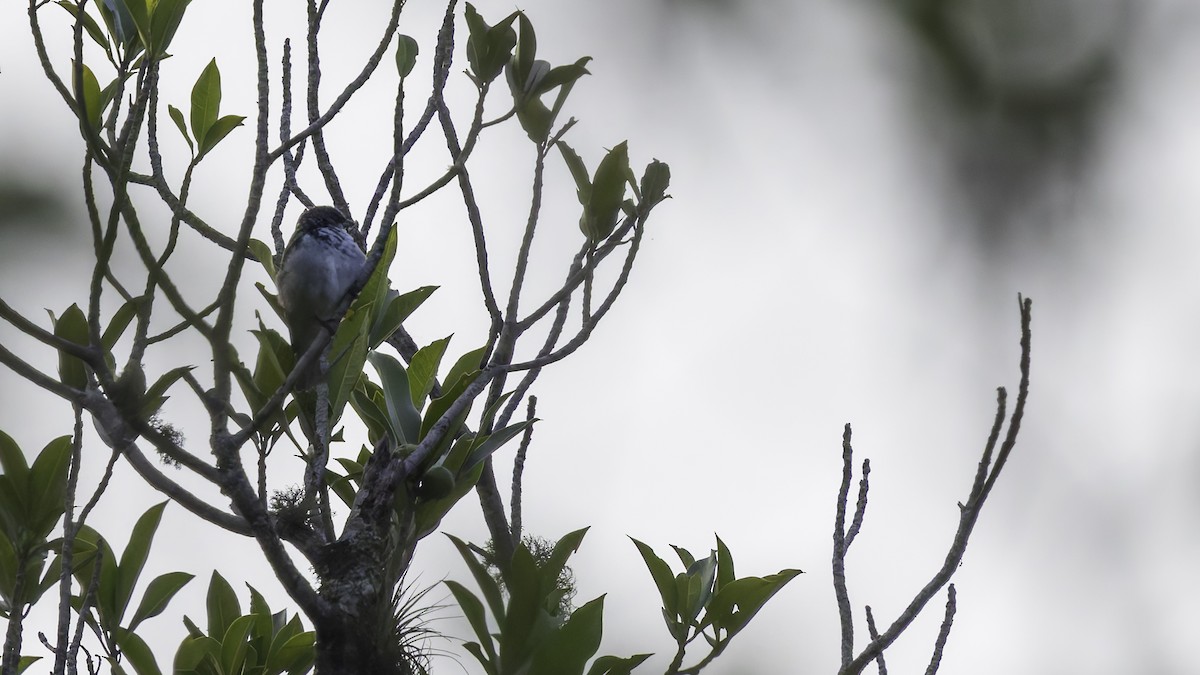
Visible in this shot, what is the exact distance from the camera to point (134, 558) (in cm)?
267

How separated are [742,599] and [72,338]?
145cm

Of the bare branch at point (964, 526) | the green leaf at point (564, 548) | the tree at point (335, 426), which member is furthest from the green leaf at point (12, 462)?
the bare branch at point (964, 526)

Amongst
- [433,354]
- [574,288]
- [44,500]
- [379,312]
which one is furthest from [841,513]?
[44,500]

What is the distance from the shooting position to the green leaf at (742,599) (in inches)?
83.7

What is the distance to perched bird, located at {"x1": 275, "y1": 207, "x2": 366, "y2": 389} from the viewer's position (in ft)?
11.0

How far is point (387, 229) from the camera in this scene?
199cm

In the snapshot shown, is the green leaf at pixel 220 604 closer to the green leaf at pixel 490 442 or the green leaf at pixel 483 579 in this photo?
the green leaf at pixel 490 442

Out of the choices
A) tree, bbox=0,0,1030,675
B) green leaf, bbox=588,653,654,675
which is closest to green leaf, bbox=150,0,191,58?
tree, bbox=0,0,1030,675

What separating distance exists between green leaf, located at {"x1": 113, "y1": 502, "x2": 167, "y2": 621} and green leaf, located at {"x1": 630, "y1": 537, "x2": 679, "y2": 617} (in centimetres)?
125

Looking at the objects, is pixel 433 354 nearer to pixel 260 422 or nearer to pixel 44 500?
pixel 260 422

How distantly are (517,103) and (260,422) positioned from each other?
3.40ft

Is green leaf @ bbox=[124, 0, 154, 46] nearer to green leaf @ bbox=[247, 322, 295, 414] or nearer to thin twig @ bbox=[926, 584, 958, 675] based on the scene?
green leaf @ bbox=[247, 322, 295, 414]

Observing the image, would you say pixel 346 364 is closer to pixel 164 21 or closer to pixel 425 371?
pixel 425 371

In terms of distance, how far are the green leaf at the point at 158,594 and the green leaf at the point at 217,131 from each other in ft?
3.36
